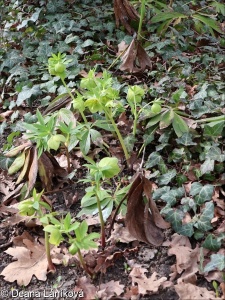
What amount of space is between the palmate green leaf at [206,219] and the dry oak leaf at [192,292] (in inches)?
12.4

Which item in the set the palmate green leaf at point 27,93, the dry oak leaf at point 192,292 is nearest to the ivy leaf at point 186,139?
the dry oak leaf at point 192,292

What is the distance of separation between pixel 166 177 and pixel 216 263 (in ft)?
2.11

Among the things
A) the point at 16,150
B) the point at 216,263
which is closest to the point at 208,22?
the point at 16,150

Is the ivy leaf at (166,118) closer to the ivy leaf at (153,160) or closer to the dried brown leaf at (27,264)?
the ivy leaf at (153,160)

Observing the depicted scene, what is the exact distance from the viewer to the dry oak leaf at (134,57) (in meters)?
3.11

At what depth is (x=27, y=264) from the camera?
219 cm

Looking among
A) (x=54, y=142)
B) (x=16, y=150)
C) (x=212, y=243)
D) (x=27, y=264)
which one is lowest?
(x=212, y=243)

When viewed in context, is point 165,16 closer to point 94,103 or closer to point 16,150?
point 94,103

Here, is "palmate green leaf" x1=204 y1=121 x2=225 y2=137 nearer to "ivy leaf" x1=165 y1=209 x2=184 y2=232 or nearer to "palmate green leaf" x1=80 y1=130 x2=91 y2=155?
"ivy leaf" x1=165 y1=209 x2=184 y2=232

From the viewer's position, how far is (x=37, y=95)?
3.29m

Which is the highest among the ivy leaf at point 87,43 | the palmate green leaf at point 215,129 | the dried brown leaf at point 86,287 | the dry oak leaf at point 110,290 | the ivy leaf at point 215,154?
the ivy leaf at point 87,43

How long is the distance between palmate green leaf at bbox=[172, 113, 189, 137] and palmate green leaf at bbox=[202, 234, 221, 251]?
65 cm

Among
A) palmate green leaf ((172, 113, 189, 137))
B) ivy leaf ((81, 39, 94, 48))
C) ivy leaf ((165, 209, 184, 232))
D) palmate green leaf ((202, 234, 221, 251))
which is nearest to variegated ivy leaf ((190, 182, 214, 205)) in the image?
ivy leaf ((165, 209, 184, 232))

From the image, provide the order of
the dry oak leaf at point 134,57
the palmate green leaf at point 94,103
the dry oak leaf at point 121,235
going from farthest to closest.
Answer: the dry oak leaf at point 134,57 → the palmate green leaf at point 94,103 → the dry oak leaf at point 121,235
